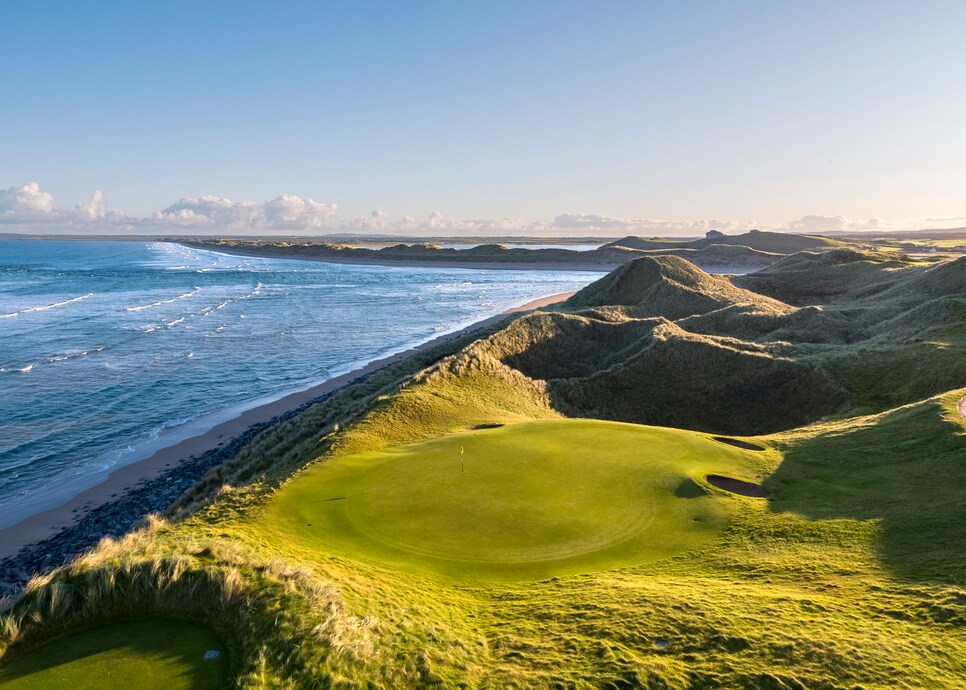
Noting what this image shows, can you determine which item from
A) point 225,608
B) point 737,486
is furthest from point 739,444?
point 225,608

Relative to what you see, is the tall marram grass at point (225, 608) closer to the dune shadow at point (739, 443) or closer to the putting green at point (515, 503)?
the putting green at point (515, 503)

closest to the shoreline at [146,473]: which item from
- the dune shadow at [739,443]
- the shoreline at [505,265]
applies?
the dune shadow at [739,443]

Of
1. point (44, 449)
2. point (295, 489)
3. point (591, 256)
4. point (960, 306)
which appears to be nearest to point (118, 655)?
point (295, 489)

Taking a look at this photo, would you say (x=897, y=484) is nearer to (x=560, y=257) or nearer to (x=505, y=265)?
(x=505, y=265)

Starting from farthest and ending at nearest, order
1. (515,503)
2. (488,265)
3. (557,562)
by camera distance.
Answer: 1. (488,265)
2. (515,503)
3. (557,562)

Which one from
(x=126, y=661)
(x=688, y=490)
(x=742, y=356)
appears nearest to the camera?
(x=126, y=661)
